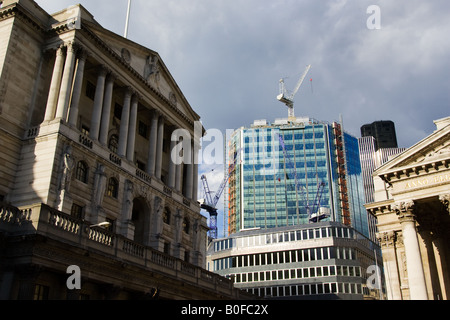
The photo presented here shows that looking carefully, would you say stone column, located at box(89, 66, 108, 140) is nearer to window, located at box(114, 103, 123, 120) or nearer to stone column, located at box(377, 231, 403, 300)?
window, located at box(114, 103, 123, 120)

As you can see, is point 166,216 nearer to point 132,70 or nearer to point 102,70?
point 132,70

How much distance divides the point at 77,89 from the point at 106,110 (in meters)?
3.89

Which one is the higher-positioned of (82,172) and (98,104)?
(98,104)

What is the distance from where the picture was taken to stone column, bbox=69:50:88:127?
121 ft

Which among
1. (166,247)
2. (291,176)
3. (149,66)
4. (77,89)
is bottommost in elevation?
(166,247)

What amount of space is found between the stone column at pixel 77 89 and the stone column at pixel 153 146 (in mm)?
10133

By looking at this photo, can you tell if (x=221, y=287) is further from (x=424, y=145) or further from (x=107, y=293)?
(x=424, y=145)

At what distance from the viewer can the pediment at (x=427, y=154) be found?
3344cm

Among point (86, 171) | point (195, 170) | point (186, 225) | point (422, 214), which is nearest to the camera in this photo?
point (422, 214)

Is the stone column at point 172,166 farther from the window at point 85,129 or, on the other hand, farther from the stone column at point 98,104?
the stone column at point 98,104

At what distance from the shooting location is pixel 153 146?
47000 millimetres

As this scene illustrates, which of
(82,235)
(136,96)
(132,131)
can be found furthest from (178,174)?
(82,235)

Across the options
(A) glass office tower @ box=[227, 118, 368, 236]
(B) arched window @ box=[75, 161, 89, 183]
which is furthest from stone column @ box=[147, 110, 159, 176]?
(A) glass office tower @ box=[227, 118, 368, 236]
